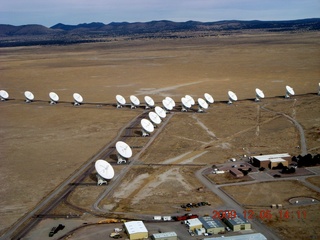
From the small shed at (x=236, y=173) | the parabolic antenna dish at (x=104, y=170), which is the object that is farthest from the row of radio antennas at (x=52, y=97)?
the small shed at (x=236, y=173)

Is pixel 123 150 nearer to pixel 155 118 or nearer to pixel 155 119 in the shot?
pixel 155 119

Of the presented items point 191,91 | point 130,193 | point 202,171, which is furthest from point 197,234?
point 191,91

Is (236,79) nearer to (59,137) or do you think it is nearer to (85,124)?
(85,124)

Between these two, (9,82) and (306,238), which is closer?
(306,238)
